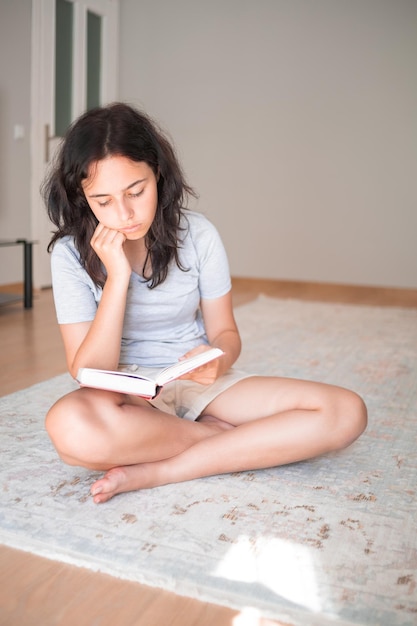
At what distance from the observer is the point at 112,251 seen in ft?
4.58

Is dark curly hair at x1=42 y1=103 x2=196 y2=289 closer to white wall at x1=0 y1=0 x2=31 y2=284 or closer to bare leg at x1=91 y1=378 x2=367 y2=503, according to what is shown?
bare leg at x1=91 y1=378 x2=367 y2=503

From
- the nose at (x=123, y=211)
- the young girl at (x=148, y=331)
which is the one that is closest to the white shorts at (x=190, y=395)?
the young girl at (x=148, y=331)

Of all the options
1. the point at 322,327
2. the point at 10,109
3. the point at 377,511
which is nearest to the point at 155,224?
the point at 377,511

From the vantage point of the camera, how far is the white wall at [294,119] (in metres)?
5.07

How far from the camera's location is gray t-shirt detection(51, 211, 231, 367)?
4.82ft

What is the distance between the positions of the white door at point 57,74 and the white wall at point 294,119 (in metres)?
0.53

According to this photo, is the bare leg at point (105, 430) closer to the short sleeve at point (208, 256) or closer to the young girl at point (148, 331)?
the young girl at point (148, 331)

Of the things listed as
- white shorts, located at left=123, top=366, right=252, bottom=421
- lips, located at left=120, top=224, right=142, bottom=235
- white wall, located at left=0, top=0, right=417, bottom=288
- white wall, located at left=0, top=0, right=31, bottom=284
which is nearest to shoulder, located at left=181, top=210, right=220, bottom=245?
lips, located at left=120, top=224, right=142, bottom=235

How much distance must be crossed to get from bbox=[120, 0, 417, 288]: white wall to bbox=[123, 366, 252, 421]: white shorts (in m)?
3.94

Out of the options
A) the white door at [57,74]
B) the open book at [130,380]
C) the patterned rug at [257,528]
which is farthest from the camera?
the white door at [57,74]

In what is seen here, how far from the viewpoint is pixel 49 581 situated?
1.05m

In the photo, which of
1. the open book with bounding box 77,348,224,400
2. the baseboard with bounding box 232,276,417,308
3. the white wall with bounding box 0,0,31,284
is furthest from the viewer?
the baseboard with bounding box 232,276,417,308

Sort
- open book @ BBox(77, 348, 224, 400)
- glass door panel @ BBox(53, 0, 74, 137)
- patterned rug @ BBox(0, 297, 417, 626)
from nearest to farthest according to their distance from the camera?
patterned rug @ BBox(0, 297, 417, 626)
open book @ BBox(77, 348, 224, 400)
glass door panel @ BBox(53, 0, 74, 137)

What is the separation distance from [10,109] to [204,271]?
133 inches
